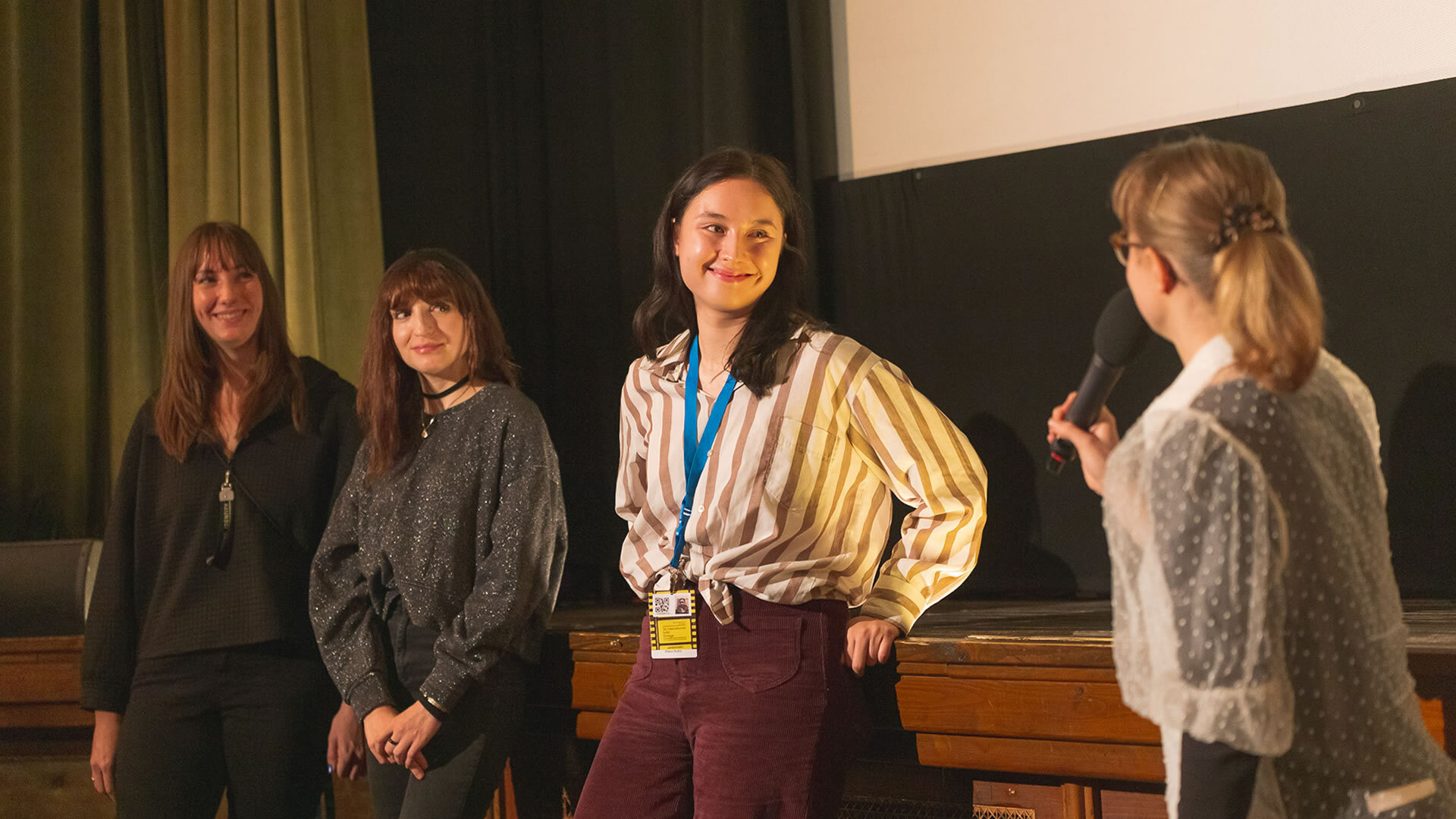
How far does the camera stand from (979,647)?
6.72 feet

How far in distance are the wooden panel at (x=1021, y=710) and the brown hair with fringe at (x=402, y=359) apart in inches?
39.8

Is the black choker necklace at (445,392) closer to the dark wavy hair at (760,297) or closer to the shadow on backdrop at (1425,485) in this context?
the dark wavy hair at (760,297)

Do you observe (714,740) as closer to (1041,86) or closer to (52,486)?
(1041,86)

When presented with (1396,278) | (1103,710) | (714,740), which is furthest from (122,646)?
(1396,278)

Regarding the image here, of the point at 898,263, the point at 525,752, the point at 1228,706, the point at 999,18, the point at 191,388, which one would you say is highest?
the point at 999,18

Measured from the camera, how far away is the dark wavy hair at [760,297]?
1.91m

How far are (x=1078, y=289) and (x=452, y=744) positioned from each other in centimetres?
176

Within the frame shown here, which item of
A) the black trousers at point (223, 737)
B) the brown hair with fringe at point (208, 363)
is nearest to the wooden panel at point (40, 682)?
the black trousers at point (223, 737)

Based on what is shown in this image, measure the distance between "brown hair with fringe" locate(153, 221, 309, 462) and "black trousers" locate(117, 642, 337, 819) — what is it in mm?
457

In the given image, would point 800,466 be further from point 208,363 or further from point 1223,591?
point 208,363

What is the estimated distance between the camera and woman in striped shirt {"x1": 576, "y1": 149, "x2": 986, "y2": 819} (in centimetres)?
176

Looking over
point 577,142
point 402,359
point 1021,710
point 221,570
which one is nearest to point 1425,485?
point 1021,710

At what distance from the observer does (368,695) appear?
2137 millimetres

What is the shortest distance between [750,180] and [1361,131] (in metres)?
1.47
